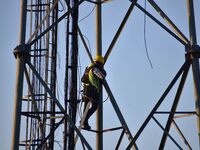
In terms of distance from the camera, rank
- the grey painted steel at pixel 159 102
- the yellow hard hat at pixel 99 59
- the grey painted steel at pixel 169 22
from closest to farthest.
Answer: the grey painted steel at pixel 159 102 < the grey painted steel at pixel 169 22 < the yellow hard hat at pixel 99 59

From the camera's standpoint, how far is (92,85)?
368 inches

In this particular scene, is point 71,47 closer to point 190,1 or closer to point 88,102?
point 88,102

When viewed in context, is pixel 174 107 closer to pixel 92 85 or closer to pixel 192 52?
pixel 192 52

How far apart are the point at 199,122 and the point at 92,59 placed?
10.2ft

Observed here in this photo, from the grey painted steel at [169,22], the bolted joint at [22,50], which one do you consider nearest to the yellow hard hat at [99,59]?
the grey painted steel at [169,22]

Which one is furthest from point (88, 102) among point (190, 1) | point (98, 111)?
point (190, 1)

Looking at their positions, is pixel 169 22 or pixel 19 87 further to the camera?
pixel 169 22

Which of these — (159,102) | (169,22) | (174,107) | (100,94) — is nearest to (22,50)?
(100,94)

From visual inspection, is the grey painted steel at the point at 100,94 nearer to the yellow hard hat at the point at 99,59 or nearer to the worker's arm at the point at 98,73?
the yellow hard hat at the point at 99,59

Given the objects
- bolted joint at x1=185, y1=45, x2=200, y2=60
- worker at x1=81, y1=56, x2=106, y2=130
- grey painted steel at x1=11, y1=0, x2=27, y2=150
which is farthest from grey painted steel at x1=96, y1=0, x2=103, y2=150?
bolted joint at x1=185, y1=45, x2=200, y2=60

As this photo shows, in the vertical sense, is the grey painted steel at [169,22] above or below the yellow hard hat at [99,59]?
above

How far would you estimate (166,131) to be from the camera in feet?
26.3

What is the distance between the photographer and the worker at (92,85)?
30.0ft

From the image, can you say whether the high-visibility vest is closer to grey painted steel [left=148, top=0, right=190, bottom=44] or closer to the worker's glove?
the worker's glove
